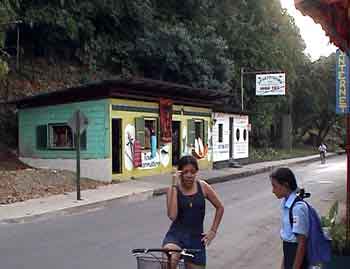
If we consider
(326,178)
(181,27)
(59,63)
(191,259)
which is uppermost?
(181,27)

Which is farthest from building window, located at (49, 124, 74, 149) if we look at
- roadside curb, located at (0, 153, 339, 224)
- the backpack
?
the backpack

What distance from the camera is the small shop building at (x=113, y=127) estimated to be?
20.8m

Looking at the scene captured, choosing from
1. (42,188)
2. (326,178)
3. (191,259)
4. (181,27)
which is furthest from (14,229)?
(181,27)

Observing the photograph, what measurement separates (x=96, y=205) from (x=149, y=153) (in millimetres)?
8579

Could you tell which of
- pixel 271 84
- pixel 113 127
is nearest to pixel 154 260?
pixel 113 127

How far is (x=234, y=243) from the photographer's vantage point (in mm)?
9320

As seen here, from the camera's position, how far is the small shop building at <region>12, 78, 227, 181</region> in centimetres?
2081

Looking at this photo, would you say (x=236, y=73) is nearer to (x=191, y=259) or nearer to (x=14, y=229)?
(x=14, y=229)

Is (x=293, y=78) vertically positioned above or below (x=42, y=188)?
above

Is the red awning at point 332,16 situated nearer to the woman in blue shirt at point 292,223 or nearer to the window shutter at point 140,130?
the woman in blue shirt at point 292,223

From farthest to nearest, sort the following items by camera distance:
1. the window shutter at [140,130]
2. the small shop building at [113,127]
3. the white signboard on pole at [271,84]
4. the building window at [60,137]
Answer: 1. the white signboard on pole at [271,84]
2. the building window at [60,137]
3. the window shutter at [140,130]
4. the small shop building at [113,127]

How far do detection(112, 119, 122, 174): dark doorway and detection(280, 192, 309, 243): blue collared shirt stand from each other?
1755cm

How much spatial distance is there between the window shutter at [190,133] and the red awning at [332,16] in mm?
21124

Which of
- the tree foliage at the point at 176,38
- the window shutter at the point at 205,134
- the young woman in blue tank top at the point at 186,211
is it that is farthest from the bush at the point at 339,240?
the window shutter at the point at 205,134
